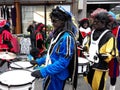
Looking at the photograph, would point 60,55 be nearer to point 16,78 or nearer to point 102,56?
point 16,78

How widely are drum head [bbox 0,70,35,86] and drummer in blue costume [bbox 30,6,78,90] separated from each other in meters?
0.25

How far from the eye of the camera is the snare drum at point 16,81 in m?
2.58

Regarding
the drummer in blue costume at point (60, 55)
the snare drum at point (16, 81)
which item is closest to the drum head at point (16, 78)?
the snare drum at point (16, 81)

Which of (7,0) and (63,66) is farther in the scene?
(7,0)

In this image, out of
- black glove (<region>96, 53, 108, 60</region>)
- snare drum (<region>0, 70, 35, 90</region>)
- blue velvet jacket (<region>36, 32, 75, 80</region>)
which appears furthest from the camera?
black glove (<region>96, 53, 108, 60</region>)

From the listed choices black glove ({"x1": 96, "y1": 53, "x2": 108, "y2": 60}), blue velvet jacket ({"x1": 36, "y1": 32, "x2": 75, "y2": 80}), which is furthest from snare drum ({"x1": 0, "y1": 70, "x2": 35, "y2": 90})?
black glove ({"x1": 96, "y1": 53, "x2": 108, "y2": 60})

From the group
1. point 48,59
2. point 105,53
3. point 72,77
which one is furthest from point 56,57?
point 105,53

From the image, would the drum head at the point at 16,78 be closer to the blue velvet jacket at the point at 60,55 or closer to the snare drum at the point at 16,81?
the snare drum at the point at 16,81

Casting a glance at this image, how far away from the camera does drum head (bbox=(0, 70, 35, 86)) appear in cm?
262

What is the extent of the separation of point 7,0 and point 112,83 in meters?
5.91

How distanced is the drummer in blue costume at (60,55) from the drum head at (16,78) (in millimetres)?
249

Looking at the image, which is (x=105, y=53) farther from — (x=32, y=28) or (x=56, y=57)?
(x=32, y=28)

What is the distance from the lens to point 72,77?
2521 millimetres

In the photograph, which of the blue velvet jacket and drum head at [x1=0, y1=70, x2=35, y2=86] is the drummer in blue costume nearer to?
the blue velvet jacket
